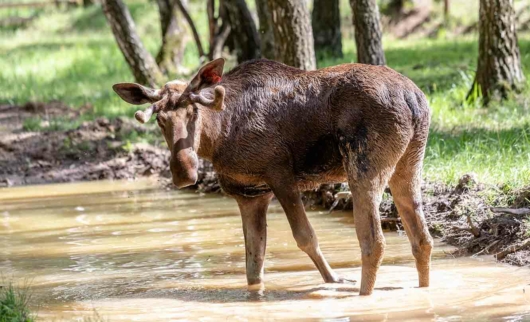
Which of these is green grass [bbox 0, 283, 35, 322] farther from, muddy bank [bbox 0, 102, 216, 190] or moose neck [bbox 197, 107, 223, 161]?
muddy bank [bbox 0, 102, 216, 190]

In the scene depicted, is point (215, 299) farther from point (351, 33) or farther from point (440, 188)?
point (351, 33)

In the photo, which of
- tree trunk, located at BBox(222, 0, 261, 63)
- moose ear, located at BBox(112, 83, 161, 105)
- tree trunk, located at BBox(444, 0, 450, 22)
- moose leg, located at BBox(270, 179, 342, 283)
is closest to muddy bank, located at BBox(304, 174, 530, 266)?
moose leg, located at BBox(270, 179, 342, 283)

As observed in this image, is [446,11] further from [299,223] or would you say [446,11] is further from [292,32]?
[299,223]

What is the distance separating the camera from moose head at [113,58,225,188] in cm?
732

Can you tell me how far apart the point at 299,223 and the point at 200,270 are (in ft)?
5.38

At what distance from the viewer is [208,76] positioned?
7473mm

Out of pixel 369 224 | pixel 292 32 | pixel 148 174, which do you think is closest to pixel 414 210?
pixel 369 224

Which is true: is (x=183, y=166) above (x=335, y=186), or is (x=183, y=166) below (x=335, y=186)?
above

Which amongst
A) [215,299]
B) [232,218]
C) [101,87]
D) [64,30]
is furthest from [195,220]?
[64,30]

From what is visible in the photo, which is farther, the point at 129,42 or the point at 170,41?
the point at 170,41

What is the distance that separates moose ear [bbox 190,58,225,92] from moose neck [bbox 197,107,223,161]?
0.75ft

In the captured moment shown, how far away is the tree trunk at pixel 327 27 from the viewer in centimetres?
2148

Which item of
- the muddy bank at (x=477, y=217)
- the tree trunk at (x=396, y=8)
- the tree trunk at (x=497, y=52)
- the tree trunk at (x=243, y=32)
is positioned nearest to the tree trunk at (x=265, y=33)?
the tree trunk at (x=243, y=32)

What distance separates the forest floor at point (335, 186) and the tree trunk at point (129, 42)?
2.48 feet
